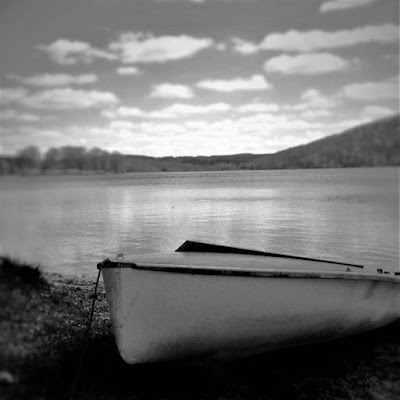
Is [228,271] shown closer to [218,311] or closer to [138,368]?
[218,311]

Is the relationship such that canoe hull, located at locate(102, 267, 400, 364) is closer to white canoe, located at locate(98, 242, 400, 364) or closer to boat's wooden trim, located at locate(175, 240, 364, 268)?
white canoe, located at locate(98, 242, 400, 364)

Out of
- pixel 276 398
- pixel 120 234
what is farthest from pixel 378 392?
pixel 120 234

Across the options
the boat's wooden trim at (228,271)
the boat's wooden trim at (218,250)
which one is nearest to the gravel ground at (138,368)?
the boat's wooden trim at (228,271)

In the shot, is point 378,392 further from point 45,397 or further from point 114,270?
point 45,397

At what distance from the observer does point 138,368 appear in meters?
5.49

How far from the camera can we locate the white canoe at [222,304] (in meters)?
4.71

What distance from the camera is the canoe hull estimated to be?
472cm

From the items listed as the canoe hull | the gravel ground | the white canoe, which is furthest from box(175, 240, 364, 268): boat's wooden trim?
the gravel ground

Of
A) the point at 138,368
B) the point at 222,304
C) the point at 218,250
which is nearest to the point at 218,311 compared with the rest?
the point at 222,304

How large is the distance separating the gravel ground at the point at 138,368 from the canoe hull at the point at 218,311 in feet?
1.09

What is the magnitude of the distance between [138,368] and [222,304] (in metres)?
1.54

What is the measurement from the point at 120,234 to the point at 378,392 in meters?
18.6

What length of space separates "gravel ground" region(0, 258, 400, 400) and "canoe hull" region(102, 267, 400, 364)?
1.09ft

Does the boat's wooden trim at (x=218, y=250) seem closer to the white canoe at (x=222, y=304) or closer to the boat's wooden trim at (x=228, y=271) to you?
the white canoe at (x=222, y=304)
